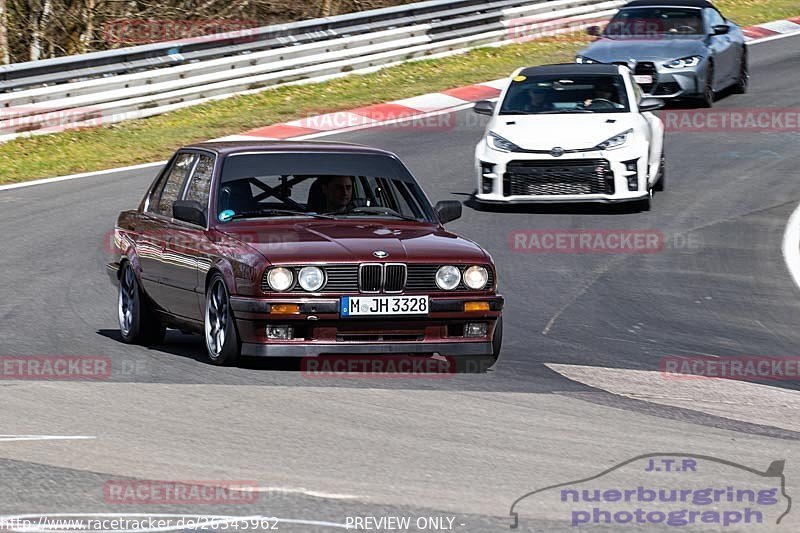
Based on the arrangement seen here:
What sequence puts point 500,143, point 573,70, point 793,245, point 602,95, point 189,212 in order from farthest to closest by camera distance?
point 573,70 → point 602,95 → point 500,143 → point 793,245 → point 189,212

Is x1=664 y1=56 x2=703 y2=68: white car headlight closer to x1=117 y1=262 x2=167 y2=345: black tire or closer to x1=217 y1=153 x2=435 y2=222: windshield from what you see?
x1=217 y1=153 x2=435 y2=222: windshield

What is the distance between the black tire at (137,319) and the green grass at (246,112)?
803 cm

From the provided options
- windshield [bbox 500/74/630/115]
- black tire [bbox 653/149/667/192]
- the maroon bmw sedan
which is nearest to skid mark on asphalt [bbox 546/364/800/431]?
the maroon bmw sedan

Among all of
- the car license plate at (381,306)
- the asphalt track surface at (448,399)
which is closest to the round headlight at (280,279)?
the car license plate at (381,306)

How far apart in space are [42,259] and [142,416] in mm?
6295

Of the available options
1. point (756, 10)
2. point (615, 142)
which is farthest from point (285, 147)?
point (756, 10)

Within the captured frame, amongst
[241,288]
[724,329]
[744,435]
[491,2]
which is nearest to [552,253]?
[724,329]

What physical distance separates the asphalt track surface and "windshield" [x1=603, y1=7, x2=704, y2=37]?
705 cm

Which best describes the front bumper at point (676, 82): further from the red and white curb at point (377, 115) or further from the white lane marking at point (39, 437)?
the white lane marking at point (39, 437)

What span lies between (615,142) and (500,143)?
123 cm

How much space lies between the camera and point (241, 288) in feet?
28.8

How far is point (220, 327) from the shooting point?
9.05 meters

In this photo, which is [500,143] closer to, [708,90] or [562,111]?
[562,111]

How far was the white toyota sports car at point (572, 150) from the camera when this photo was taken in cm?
1551
